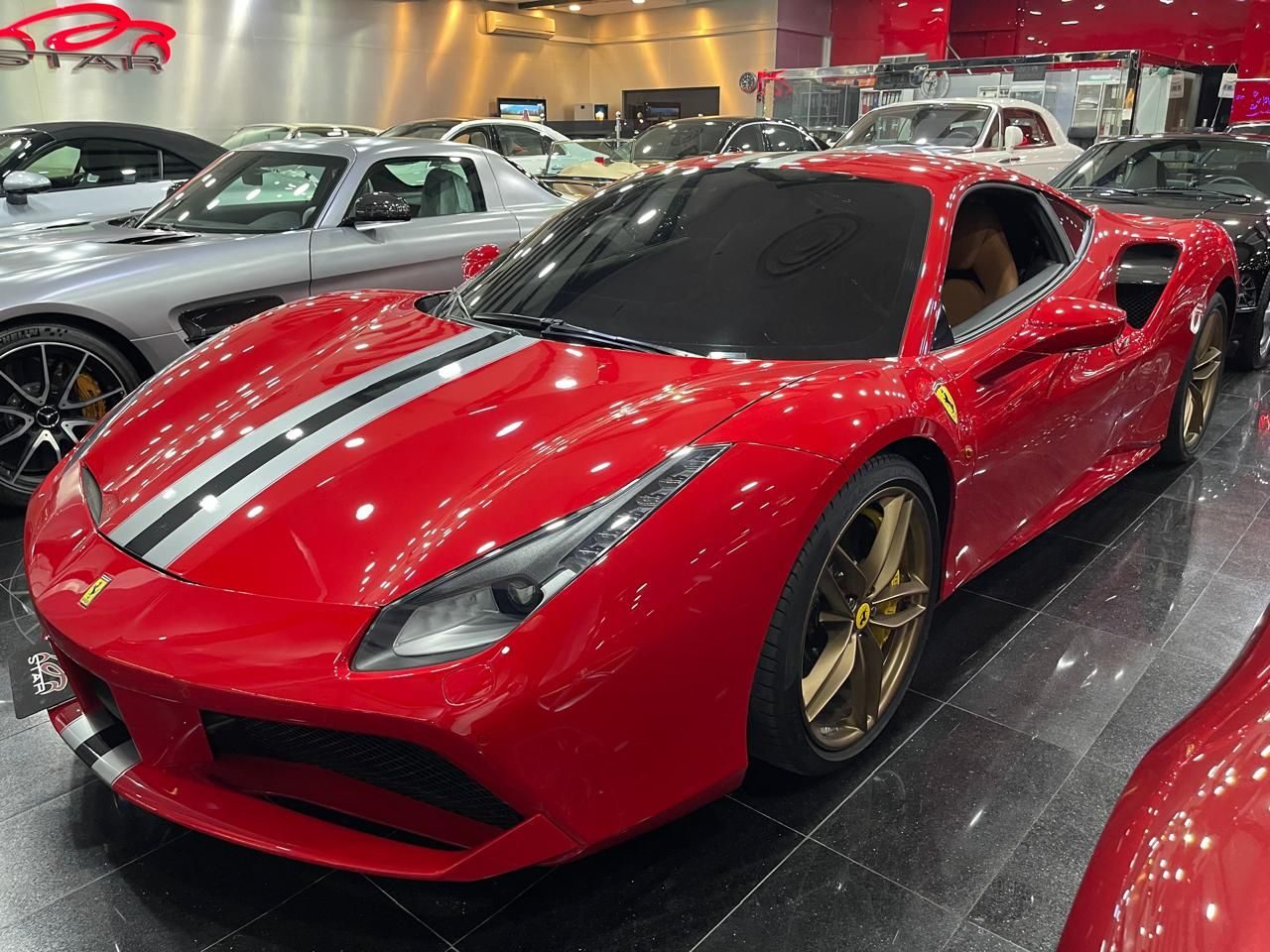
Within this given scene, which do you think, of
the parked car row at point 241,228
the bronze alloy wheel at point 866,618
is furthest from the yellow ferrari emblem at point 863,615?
the parked car row at point 241,228

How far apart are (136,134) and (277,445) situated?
17.1 ft

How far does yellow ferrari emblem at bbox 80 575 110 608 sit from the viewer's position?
4.60 ft

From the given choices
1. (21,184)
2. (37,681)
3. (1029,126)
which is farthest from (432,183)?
(1029,126)

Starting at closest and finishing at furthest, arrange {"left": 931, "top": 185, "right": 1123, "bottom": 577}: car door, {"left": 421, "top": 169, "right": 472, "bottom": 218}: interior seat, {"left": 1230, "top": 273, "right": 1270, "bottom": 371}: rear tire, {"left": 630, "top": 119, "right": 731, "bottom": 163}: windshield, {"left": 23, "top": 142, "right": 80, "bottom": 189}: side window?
{"left": 931, "top": 185, "right": 1123, "bottom": 577}: car door
{"left": 421, "top": 169, "right": 472, "bottom": 218}: interior seat
{"left": 1230, "top": 273, "right": 1270, "bottom": 371}: rear tire
{"left": 23, "top": 142, "right": 80, "bottom": 189}: side window
{"left": 630, "top": 119, "right": 731, "bottom": 163}: windshield

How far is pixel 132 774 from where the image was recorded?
1398mm

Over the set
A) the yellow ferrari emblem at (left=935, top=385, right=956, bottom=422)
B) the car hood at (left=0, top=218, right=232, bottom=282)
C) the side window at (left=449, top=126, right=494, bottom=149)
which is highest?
the side window at (left=449, top=126, right=494, bottom=149)

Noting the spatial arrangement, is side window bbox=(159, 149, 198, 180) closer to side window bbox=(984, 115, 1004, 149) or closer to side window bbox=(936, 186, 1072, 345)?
side window bbox=(936, 186, 1072, 345)

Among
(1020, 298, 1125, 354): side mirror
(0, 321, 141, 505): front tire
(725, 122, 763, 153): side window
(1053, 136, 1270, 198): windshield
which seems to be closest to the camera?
(1020, 298, 1125, 354): side mirror

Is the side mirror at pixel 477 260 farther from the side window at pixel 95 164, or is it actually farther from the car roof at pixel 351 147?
the side window at pixel 95 164

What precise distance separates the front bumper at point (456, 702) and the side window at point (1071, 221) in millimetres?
1610

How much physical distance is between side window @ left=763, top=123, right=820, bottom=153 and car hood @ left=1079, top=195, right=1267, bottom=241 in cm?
543

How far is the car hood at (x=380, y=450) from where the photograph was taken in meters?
1.37

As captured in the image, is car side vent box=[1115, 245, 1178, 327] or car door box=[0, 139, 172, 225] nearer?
car side vent box=[1115, 245, 1178, 327]

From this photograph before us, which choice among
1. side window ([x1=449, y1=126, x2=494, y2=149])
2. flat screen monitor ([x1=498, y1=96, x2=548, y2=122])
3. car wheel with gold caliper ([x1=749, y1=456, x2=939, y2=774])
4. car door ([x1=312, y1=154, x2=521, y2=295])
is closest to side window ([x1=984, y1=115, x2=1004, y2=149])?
side window ([x1=449, y1=126, x2=494, y2=149])
